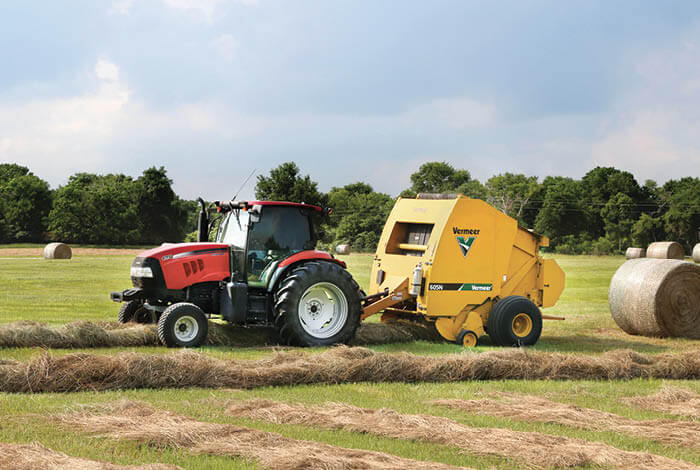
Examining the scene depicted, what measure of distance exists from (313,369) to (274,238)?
3522 mm

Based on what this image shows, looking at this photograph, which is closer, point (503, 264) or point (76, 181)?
point (503, 264)

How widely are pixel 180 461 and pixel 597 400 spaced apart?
4.52 meters

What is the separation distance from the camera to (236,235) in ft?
39.0

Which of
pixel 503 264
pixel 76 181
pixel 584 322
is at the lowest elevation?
pixel 584 322

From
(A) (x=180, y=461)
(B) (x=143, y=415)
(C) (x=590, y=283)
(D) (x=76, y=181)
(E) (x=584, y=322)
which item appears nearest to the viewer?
(A) (x=180, y=461)

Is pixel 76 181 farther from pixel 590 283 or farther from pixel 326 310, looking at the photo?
pixel 326 310

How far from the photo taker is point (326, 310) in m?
11.8

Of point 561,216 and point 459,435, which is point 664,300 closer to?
point 459,435

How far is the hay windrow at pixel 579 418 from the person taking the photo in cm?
640

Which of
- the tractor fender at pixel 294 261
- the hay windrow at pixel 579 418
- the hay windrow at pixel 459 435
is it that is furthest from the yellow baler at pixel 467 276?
the hay windrow at pixel 459 435

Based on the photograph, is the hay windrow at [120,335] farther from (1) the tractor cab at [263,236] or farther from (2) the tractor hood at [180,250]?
(2) the tractor hood at [180,250]

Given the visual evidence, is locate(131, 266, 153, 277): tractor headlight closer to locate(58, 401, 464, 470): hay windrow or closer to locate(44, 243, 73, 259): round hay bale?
locate(58, 401, 464, 470): hay windrow

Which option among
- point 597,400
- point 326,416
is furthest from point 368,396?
point 597,400

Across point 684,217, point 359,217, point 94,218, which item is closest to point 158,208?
point 94,218
